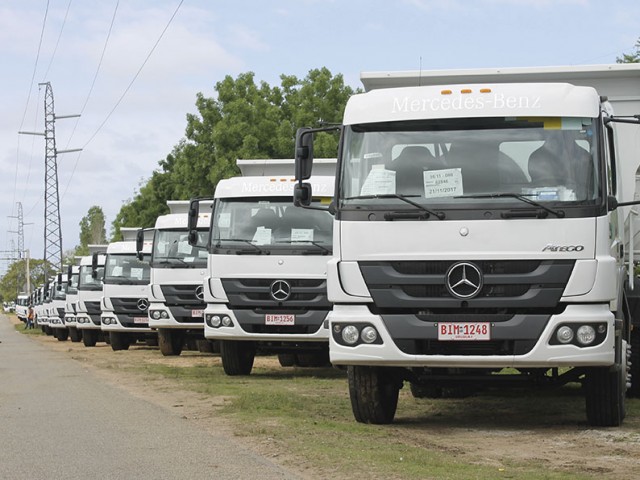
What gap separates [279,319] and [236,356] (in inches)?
59.4

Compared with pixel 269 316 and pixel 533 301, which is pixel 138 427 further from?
pixel 269 316

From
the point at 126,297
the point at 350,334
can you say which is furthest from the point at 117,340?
the point at 350,334

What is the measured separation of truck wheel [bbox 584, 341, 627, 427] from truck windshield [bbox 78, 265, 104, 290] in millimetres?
22490

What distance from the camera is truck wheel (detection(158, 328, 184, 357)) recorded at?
23.2 metres

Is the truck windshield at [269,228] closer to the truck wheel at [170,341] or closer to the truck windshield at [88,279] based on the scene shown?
the truck wheel at [170,341]

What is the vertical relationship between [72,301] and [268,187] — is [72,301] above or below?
below

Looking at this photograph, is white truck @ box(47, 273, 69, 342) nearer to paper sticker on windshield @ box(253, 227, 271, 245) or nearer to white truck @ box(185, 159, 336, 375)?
white truck @ box(185, 159, 336, 375)

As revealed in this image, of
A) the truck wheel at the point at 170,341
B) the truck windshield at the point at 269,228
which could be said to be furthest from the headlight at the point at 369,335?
the truck wheel at the point at 170,341

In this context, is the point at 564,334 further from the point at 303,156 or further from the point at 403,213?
the point at 303,156

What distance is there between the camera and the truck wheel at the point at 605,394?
10.5 meters

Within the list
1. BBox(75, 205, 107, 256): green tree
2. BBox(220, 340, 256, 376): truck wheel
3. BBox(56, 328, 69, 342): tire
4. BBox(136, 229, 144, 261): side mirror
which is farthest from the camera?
BBox(75, 205, 107, 256): green tree

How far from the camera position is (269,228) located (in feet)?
53.7

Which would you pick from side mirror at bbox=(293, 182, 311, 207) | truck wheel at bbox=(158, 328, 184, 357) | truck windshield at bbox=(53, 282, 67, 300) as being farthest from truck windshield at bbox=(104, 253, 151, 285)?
side mirror at bbox=(293, 182, 311, 207)

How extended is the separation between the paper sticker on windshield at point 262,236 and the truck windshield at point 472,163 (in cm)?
579
